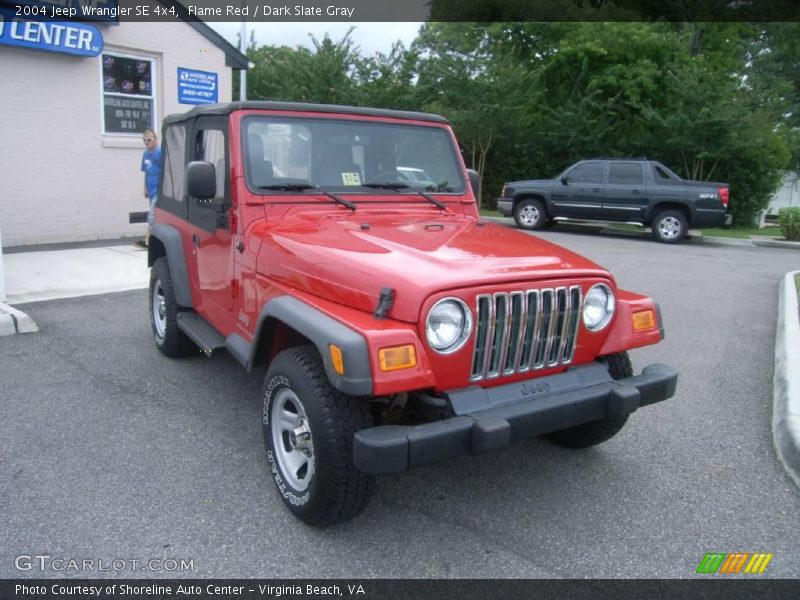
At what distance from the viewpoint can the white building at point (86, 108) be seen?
9539mm

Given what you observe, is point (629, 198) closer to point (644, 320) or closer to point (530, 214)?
point (530, 214)

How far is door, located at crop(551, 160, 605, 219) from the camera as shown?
15.1 metres

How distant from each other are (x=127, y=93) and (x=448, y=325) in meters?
10.1

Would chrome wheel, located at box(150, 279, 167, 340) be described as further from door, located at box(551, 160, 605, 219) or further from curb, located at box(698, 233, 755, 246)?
curb, located at box(698, 233, 755, 246)

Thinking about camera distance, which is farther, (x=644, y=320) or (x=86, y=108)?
(x=86, y=108)

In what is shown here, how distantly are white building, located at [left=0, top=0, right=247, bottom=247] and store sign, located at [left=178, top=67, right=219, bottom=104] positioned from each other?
0.06 ft

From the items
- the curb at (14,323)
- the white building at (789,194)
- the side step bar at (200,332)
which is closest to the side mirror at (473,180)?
the side step bar at (200,332)

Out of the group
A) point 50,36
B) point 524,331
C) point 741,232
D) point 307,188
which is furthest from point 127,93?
point 741,232

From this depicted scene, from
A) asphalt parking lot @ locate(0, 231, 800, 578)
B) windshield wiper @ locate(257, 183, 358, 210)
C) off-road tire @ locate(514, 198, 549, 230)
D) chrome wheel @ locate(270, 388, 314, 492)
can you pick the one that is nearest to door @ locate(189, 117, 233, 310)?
windshield wiper @ locate(257, 183, 358, 210)

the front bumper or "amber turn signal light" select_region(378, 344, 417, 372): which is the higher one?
"amber turn signal light" select_region(378, 344, 417, 372)

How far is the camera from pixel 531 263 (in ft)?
9.93

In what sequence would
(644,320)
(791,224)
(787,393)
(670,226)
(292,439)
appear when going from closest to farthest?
(292,439) < (644,320) < (787,393) < (670,226) < (791,224)

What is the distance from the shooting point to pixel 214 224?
161 inches
